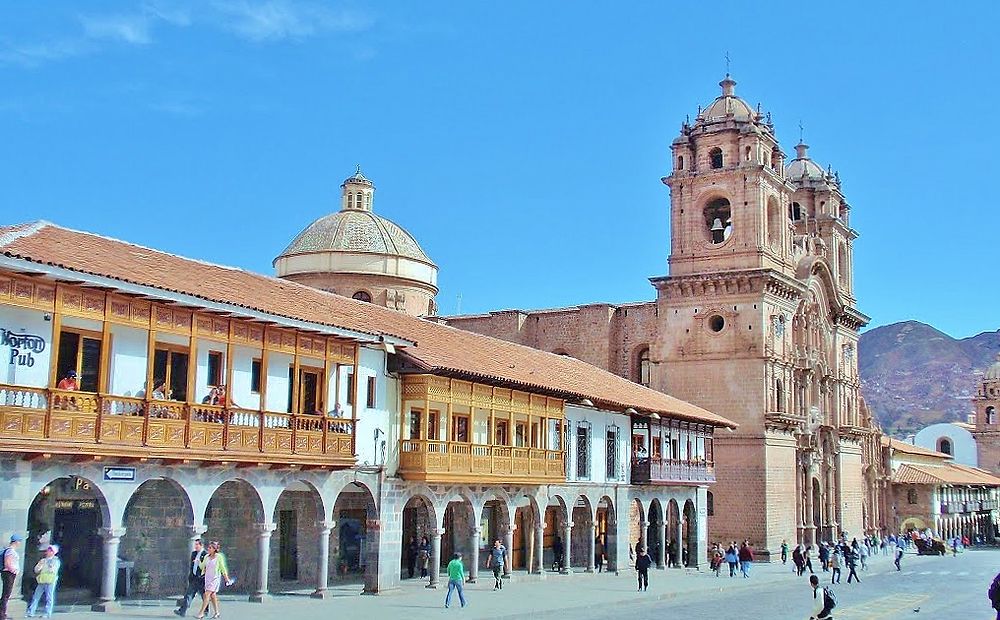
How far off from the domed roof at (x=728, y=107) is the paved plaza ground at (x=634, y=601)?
21625 millimetres

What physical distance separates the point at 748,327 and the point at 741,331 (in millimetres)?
346

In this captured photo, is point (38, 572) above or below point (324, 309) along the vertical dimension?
below

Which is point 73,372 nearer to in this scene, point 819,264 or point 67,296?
point 67,296

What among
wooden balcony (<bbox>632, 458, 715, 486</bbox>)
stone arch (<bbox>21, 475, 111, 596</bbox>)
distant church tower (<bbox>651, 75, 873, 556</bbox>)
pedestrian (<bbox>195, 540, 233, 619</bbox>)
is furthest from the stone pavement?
distant church tower (<bbox>651, 75, 873, 556</bbox>)

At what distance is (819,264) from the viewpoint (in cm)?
5412

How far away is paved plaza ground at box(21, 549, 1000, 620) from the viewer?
72.5 feet

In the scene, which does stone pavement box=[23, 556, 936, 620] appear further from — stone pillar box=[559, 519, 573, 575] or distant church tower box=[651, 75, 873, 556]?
distant church tower box=[651, 75, 873, 556]

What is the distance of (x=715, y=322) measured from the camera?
4928 cm

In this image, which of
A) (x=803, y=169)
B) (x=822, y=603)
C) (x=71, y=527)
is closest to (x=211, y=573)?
(x=71, y=527)

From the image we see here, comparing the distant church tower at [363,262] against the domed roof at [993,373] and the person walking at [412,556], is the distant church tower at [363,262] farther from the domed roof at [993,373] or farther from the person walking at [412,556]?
the domed roof at [993,373]

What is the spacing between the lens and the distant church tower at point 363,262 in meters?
49.9

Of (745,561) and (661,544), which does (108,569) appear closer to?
(745,561)

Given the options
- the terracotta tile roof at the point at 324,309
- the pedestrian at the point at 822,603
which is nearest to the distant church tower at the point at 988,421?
the terracotta tile roof at the point at 324,309

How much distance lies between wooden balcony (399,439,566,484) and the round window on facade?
18.6 meters
